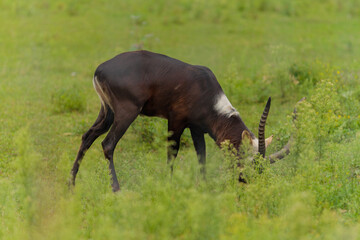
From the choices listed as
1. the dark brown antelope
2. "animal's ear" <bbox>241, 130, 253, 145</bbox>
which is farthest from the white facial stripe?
"animal's ear" <bbox>241, 130, 253, 145</bbox>

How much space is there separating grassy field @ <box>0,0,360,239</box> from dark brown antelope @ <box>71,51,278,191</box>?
48 centimetres

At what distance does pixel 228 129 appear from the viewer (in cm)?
657

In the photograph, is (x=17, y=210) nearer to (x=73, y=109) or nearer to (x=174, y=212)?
(x=174, y=212)

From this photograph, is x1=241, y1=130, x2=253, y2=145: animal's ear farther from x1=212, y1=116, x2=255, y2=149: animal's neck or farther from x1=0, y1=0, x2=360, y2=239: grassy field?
x1=0, y1=0, x2=360, y2=239: grassy field

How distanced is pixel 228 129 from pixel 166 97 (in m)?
0.85

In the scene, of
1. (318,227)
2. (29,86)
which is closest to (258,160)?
(318,227)

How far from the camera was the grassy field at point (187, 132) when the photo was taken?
4.53 m

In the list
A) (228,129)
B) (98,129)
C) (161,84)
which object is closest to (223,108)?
(228,129)

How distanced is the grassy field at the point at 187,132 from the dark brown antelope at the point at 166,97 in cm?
48

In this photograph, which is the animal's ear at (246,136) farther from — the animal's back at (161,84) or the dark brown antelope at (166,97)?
the animal's back at (161,84)

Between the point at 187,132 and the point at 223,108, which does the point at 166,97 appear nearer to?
the point at 223,108

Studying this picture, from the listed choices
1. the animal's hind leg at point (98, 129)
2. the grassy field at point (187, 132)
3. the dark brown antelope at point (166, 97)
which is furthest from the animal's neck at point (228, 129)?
the animal's hind leg at point (98, 129)

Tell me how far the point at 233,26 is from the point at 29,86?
26.3 ft

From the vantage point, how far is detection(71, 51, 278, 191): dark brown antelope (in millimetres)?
6602
